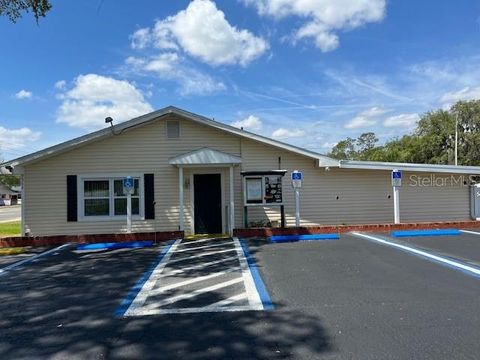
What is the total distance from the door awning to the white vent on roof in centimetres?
119

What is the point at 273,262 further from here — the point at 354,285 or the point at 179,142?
the point at 179,142

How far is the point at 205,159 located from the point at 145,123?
8.35 ft

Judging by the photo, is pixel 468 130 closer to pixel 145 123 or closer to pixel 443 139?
pixel 443 139

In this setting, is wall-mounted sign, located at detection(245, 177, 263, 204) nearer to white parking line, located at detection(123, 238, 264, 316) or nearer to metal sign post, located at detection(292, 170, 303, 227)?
metal sign post, located at detection(292, 170, 303, 227)

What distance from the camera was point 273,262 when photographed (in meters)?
8.63

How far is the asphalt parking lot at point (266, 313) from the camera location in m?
4.18

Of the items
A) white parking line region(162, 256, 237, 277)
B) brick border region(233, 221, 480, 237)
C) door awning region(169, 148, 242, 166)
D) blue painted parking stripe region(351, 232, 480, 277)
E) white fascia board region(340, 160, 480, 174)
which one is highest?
door awning region(169, 148, 242, 166)

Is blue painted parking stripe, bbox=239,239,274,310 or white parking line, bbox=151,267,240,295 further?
white parking line, bbox=151,267,240,295

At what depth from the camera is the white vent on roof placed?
14234 millimetres

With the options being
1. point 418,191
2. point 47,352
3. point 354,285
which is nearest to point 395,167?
point 418,191

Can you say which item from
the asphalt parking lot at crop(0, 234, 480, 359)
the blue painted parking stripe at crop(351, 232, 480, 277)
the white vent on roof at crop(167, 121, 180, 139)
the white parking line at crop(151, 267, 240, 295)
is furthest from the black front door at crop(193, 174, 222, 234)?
the white parking line at crop(151, 267, 240, 295)

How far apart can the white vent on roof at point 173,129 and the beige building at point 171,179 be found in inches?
1.3

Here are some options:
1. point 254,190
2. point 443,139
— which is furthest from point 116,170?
point 443,139

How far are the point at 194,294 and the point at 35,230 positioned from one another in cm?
975
